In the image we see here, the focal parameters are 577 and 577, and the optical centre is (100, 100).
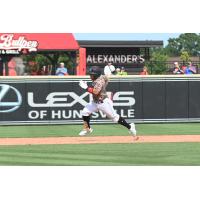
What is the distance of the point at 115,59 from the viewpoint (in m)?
39.5

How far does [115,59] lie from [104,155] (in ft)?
93.4

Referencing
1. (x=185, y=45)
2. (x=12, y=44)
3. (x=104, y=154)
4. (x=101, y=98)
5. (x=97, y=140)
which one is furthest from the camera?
(x=185, y=45)

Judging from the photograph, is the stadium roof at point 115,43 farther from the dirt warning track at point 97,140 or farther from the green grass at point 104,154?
the green grass at point 104,154

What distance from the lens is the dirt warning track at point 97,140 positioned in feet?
46.4

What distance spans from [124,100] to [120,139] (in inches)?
268

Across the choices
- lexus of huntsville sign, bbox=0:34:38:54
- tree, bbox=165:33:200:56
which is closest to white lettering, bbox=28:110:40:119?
lexus of huntsville sign, bbox=0:34:38:54

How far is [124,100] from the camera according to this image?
2166 centimetres

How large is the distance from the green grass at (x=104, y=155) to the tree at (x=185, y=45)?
225 feet

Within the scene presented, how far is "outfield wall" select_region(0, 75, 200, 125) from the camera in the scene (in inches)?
834

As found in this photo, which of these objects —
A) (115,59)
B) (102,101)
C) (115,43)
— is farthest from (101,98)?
(115,59)

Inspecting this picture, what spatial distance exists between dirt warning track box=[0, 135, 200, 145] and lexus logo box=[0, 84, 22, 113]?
5.89 meters

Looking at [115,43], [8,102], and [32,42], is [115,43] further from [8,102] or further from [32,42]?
[8,102]

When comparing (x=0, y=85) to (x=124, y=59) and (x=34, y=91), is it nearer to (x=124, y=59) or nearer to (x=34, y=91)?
(x=34, y=91)

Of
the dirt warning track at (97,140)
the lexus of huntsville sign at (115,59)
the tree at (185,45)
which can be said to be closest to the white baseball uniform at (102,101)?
the dirt warning track at (97,140)
